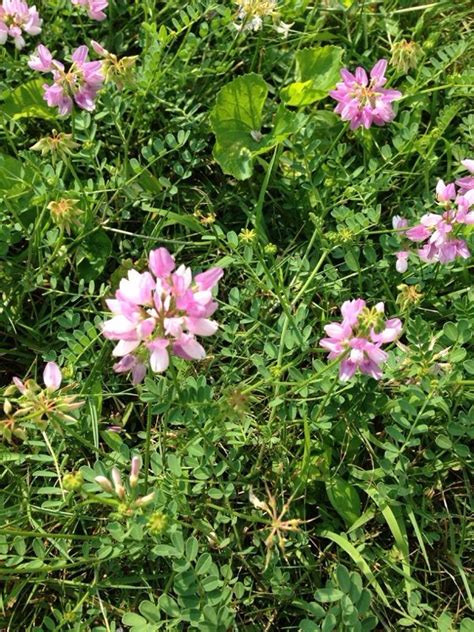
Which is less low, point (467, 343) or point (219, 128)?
point (219, 128)

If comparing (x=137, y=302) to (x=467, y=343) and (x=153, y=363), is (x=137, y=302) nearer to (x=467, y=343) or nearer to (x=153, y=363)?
(x=153, y=363)

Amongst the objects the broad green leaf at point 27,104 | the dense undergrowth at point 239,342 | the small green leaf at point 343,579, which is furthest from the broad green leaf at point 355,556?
the broad green leaf at point 27,104

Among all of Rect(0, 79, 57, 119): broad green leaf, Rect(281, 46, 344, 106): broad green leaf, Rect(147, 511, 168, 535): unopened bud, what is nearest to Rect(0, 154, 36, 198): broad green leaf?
Rect(0, 79, 57, 119): broad green leaf

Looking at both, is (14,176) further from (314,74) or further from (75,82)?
(314,74)

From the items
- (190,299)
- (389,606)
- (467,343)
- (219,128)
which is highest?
(190,299)

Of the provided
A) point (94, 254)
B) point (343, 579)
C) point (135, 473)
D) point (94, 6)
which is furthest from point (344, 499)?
point (94, 6)

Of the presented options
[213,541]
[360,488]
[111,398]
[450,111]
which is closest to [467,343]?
[360,488]
